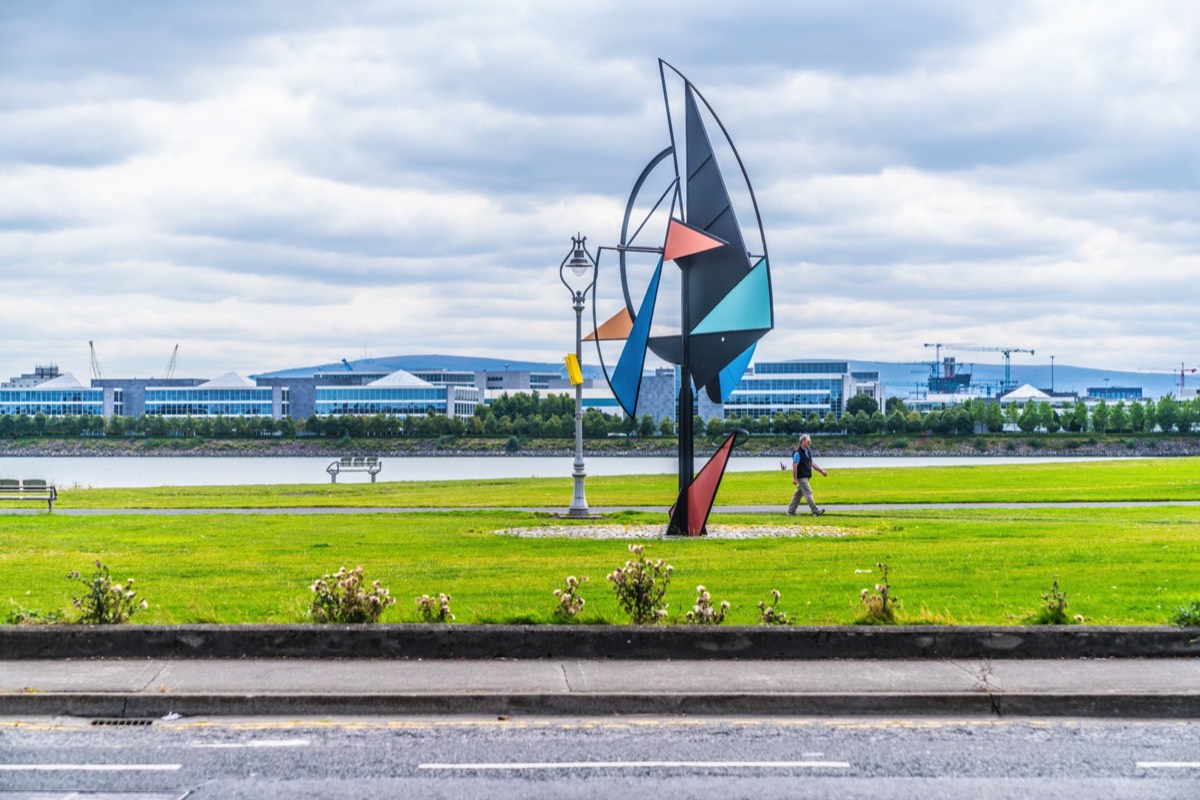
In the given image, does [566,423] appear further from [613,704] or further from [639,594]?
[613,704]

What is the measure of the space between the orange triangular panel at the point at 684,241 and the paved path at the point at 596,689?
13.7 metres

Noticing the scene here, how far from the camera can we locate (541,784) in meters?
8.17

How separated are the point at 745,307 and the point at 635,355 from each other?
2675mm

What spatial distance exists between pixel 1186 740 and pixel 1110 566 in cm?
950

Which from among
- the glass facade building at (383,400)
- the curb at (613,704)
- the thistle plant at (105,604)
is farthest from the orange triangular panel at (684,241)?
the glass facade building at (383,400)

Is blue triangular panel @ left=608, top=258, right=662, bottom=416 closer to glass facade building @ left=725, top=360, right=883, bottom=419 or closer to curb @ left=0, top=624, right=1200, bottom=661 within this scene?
curb @ left=0, top=624, right=1200, bottom=661

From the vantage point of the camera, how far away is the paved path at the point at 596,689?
32.9 ft

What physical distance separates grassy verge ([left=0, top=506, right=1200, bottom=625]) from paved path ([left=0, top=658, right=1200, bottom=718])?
1.78 m

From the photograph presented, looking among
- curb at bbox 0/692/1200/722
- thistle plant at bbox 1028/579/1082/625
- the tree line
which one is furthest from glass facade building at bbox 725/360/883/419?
curb at bbox 0/692/1200/722

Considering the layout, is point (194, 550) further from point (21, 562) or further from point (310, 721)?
point (310, 721)

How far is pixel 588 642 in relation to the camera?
11.5 m

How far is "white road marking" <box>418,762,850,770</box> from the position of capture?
8.55 metres

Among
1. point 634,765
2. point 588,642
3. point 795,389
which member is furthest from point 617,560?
point 795,389

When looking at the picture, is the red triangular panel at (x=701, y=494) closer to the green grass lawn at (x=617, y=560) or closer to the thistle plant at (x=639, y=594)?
the green grass lawn at (x=617, y=560)
